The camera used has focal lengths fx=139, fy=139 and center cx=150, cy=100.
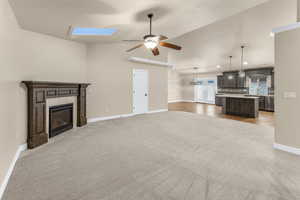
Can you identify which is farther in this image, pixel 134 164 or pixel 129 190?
pixel 134 164

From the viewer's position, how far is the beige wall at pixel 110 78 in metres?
5.12

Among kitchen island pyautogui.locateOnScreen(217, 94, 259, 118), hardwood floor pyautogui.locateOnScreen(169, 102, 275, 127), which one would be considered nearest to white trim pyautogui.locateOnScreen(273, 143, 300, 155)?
hardwood floor pyautogui.locateOnScreen(169, 102, 275, 127)

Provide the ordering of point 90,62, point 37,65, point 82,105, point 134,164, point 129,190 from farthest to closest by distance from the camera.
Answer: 1. point 90,62
2. point 82,105
3. point 37,65
4. point 134,164
5. point 129,190

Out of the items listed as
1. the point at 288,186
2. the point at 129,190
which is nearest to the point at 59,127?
the point at 129,190

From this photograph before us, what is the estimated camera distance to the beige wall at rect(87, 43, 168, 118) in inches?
201

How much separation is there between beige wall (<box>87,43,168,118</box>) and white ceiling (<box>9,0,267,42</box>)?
5.78ft

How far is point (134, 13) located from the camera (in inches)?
109

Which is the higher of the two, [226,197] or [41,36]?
[41,36]

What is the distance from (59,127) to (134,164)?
267 centimetres

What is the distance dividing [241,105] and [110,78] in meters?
6.00

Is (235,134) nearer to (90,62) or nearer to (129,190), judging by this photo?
(129,190)

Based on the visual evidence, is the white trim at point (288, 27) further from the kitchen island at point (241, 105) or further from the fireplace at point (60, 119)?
the fireplace at point (60, 119)

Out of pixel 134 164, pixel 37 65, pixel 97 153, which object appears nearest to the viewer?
pixel 134 164

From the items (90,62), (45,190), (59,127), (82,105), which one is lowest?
(45,190)
